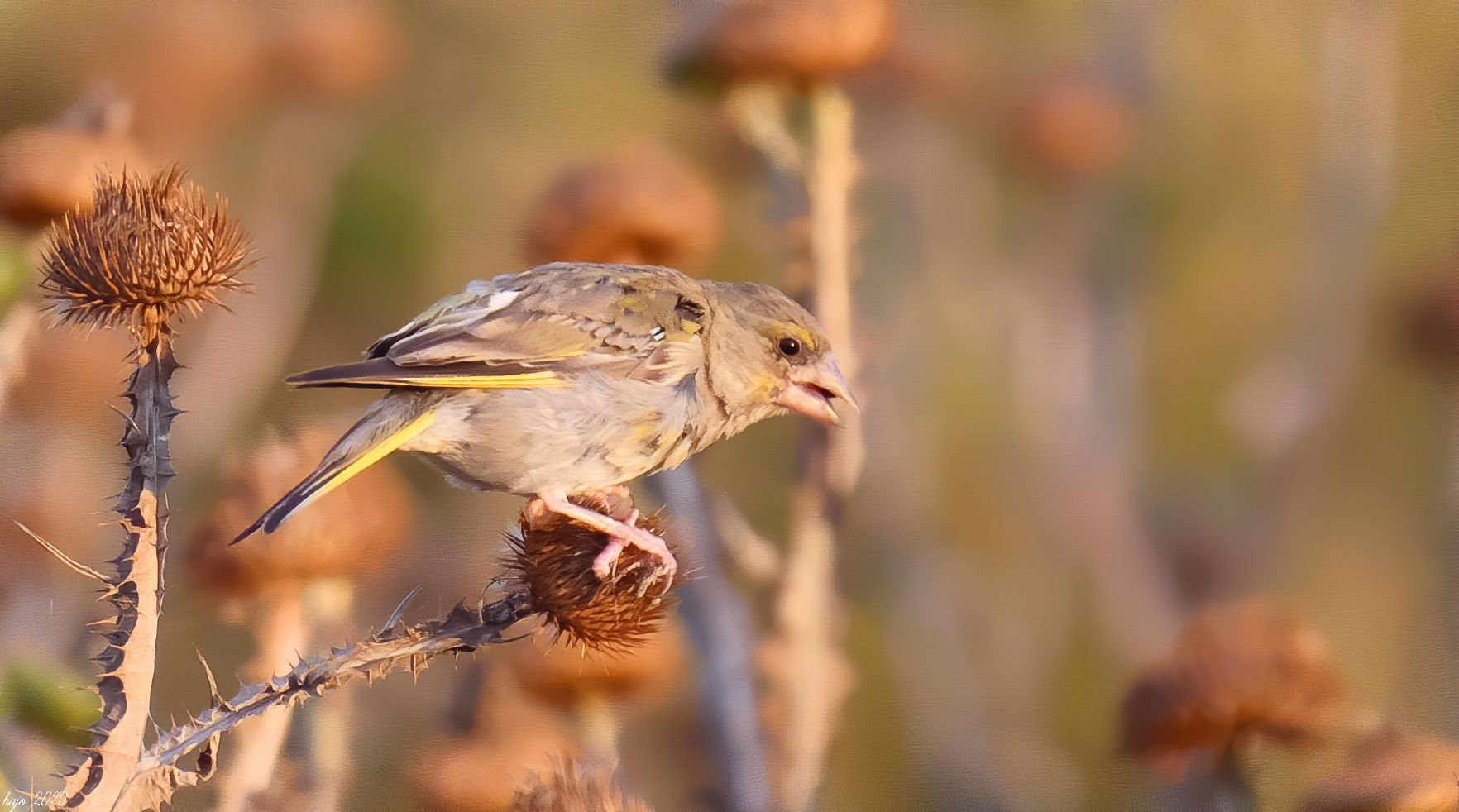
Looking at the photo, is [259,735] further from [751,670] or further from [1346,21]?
[1346,21]

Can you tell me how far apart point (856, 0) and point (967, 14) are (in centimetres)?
61

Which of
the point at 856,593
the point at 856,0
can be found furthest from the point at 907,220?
the point at 856,593

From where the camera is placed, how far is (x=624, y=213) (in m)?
2.94

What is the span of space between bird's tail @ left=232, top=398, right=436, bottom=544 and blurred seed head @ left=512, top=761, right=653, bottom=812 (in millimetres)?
551

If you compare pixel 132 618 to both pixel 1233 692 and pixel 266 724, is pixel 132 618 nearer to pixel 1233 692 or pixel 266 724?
pixel 266 724

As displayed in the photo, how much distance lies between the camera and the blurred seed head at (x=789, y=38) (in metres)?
2.92

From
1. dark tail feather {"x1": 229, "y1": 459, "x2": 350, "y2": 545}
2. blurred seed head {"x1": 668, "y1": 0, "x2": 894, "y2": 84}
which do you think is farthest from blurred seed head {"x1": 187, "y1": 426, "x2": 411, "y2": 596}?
blurred seed head {"x1": 668, "y1": 0, "x2": 894, "y2": 84}

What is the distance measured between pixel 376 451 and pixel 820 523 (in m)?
1.19

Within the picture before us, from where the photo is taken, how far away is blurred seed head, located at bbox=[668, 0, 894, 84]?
2.92 meters

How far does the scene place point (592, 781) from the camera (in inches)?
75.3

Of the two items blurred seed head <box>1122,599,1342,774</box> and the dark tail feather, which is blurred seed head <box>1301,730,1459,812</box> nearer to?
blurred seed head <box>1122,599,1342,774</box>

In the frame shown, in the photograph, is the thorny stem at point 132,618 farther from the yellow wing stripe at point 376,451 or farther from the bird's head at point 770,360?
the bird's head at point 770,360

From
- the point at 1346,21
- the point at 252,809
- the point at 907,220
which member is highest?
the point at 1346,21

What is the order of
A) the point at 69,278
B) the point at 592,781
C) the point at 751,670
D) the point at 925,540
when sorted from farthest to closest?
the point at 925,540 → the point at 751,670 → the point at 592,781 → the point at 69,278
